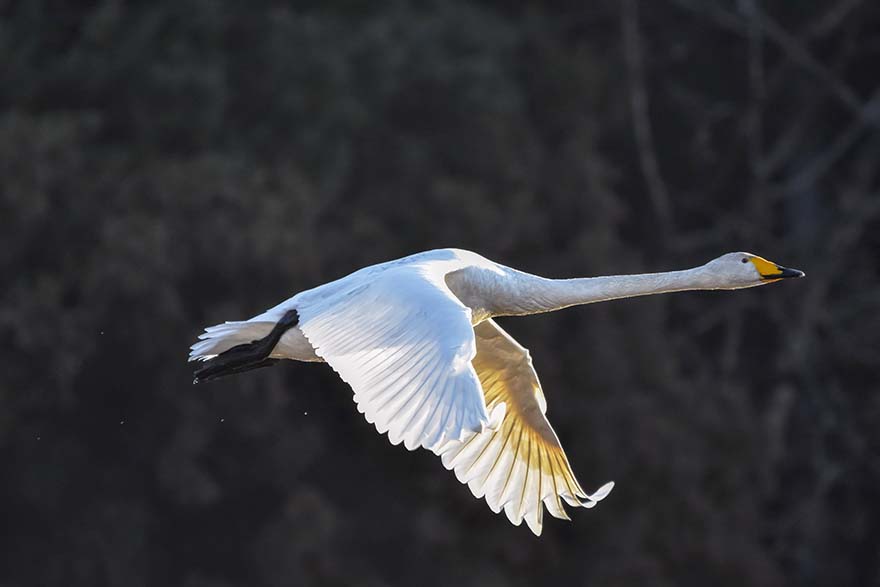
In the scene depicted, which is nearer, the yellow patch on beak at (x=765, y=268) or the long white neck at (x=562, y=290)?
the long white neck at (x=562, y=290)

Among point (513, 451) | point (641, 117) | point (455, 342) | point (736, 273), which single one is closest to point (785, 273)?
point (736, 273)

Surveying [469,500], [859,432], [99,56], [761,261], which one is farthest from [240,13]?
[761,261]

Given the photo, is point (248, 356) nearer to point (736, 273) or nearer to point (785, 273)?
point (736, 273)

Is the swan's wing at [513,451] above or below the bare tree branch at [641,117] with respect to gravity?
above

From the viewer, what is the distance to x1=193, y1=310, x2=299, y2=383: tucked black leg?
7.79 m

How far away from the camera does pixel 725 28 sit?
1983 centimetres

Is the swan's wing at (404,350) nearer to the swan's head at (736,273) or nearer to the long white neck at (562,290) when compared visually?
the long white neck at (562,290)

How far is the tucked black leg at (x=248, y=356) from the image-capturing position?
25.6 feet

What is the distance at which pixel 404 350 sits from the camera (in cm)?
675

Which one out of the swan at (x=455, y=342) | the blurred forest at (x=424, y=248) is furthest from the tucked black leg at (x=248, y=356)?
the blurred forest at (x=424, y=248)

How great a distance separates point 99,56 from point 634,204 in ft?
21.2

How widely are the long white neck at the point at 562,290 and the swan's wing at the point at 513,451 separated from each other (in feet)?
0.80

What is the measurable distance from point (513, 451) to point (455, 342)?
5.16 feet

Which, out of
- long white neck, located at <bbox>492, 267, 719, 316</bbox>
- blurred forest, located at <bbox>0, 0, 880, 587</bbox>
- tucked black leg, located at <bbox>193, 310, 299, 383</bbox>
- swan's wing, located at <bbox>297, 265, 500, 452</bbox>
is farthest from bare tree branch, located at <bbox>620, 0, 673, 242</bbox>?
swan's wing, located at <bbox>297, 265, 500, 452</bbox>
